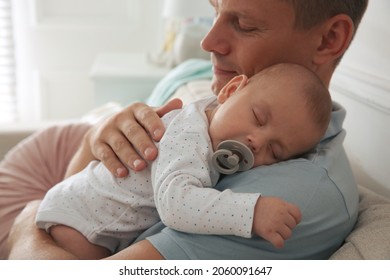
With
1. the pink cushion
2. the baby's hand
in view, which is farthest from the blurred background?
the baby's hand

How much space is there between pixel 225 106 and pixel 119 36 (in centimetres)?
252

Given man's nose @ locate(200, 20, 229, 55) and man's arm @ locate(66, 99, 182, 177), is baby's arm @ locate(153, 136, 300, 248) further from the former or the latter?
man's nose @ locate(200, 20, 229, 55)

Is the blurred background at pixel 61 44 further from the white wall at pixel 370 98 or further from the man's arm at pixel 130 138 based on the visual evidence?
the man's arm at pixel 130 138

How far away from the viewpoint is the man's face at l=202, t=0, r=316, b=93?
42.2 inches

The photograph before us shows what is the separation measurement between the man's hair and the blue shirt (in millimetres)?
271

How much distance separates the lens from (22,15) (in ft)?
10.6

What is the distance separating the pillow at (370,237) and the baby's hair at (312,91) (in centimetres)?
19

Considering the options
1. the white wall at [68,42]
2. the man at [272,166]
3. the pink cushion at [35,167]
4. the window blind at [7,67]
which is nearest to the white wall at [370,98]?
the man at [272,166]

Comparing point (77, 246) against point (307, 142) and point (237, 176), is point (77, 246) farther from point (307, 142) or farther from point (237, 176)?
point (307, 142)

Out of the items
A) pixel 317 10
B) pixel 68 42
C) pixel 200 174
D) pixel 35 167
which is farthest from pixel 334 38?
pixel 68 42

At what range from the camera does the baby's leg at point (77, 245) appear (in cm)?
102

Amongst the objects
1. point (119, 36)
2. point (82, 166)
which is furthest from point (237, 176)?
point (119, 36)

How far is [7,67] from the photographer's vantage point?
3334 mm

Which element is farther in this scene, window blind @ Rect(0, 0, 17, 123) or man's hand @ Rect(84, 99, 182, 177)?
window blind @ Rect(0, 0, 17, 123)
